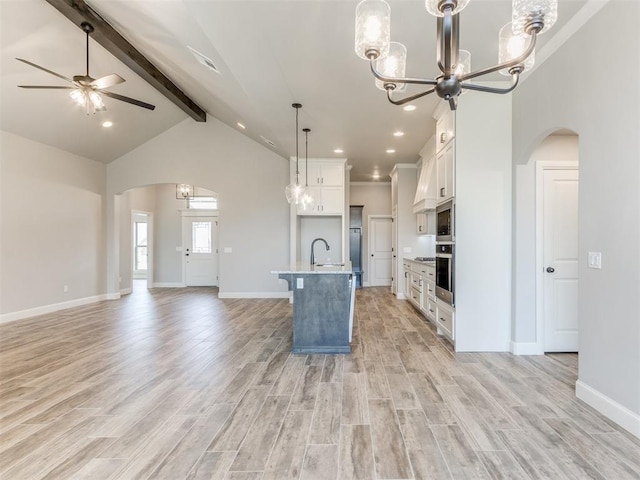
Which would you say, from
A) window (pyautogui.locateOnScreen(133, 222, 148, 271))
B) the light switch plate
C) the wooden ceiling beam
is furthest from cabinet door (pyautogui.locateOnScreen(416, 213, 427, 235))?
window (pyautogui.locateOnScreen(133, 222, 148, 271))

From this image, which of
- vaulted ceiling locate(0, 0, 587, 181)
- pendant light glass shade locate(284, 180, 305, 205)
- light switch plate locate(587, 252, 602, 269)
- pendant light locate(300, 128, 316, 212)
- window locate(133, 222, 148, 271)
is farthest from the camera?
window locate(133, 222, 148, 271)

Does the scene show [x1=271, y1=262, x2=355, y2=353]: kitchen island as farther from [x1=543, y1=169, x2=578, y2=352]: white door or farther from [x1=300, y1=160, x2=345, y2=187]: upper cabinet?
[x1=300, y1=160, x2=345, y2=187]: upper cabinet

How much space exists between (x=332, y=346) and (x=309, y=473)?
1.97 m

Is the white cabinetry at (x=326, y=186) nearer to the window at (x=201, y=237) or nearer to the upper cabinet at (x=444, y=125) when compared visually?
the upper cabinet at (x=444, y=125)

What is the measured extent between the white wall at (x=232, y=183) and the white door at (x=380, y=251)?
3.02m

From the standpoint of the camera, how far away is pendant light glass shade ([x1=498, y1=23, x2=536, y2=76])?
1.88 metres

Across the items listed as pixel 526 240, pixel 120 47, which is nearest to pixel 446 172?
pixel 526 240

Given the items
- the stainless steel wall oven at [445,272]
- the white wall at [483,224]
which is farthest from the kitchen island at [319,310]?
the white wall at [483,224]

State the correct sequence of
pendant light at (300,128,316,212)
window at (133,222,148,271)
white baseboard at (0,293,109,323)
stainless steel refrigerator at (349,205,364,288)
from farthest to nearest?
window at (133,222,148,271) < stainless steel refrigerator at (349,205,364,288) < white baseboard at (0,293,109,323) < pendant light at (300,128,316,212)

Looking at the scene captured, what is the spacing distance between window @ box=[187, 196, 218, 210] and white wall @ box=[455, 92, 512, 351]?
7.41 metres

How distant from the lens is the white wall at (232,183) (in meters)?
7.29

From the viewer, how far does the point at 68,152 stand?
634 centimetres

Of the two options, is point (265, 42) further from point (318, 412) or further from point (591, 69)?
point (318, 412)

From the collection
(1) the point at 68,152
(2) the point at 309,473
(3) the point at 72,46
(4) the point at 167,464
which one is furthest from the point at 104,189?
(2) the point at 309,473
